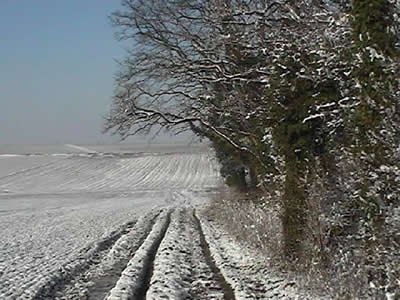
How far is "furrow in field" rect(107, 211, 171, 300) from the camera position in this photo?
1443cm

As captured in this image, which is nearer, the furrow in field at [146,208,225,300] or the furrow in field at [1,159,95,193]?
the furrow in field at [146,208,225,300]

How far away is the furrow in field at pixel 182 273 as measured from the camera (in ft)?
47.4

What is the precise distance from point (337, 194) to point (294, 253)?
2.74m

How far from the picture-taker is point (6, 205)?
56125 millimetres

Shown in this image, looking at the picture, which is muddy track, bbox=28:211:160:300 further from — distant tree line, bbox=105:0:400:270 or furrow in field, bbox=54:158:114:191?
furrow in field, bbox=54:158:114:191

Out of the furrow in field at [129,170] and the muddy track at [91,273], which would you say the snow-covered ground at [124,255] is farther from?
the furrow in field at [129,170]

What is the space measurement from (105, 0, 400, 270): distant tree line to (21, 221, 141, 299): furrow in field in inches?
214

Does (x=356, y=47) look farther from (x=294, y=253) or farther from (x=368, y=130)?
(x=294, y=253)

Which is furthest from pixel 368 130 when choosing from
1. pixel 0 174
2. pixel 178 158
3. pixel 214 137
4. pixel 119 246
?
pixel 178 158

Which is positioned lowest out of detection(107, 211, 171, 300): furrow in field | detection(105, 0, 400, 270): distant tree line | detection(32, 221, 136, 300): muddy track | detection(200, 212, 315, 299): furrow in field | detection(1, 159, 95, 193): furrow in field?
detection(1, 159, 95, 193): furrow in field

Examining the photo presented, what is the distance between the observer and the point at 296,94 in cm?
1628

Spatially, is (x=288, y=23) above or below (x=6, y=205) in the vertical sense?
above

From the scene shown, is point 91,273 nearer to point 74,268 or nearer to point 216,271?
point 74,268

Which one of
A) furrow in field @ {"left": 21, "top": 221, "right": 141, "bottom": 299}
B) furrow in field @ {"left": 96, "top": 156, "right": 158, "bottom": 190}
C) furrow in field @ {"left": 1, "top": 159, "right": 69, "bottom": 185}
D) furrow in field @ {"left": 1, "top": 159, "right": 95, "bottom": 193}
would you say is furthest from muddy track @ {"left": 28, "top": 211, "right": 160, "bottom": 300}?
furrow in field @ {"left": 1, "top": 159, "right": 69, "bottom": 185}
